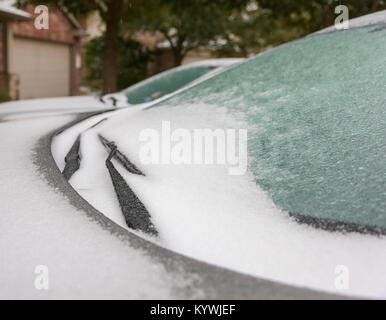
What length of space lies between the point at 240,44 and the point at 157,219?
18977 millimetres

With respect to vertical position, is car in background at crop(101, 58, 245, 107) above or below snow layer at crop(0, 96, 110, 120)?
above

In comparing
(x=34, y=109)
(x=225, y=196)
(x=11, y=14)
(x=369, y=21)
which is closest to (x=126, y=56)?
(x=11, y=14)

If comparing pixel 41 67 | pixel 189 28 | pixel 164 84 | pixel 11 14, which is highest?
pixel 189 28

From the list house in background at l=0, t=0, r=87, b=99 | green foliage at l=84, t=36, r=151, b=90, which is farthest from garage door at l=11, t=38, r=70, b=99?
green foliage at l=84, t=36, r=151, b=90

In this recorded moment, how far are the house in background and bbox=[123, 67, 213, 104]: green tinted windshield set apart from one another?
729cm

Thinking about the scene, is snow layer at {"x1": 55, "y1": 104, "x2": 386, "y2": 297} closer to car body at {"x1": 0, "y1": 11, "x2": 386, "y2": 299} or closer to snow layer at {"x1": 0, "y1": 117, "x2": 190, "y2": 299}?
car body at {"x1": 0, "y1": 11, "x2": 386, "y2": 299}

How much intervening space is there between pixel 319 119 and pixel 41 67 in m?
13.9

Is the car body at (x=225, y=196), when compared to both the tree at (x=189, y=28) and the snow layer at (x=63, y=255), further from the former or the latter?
the tree at (x=189, y=28)

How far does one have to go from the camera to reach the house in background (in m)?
11.4

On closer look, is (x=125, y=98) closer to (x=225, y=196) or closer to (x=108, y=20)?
(x=225, y=196)

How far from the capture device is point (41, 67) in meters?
13.9

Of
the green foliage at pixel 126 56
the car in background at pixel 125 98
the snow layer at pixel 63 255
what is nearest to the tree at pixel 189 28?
the green foliage at pixel 126 56

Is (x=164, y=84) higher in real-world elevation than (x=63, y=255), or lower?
higher
